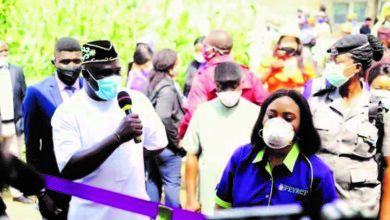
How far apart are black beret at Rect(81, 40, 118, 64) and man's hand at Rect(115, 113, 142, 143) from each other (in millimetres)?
506

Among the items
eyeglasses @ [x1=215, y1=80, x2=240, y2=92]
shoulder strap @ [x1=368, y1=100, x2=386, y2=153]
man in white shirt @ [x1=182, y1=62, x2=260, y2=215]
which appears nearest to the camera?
shoulder strap @ [x1=368, y1=100, x2=386, y2=153]

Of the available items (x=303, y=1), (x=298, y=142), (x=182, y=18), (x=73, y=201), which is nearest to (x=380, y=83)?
(x=298, y=142)

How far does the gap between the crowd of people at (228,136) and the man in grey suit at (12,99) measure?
3034 mm

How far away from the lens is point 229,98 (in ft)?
18.4

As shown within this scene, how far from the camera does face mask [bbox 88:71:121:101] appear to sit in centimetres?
435

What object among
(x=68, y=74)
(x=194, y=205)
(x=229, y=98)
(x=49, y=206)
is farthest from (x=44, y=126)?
(x=229, y=98)

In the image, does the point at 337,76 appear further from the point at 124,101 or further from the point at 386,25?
the point at 386,25

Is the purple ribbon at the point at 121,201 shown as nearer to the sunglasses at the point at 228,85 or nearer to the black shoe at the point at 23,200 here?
the sunglasses at the point at 228,85

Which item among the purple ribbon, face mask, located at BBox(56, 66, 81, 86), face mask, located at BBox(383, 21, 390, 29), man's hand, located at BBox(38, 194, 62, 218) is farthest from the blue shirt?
face mask, located at BBox(383, 21, 390, 29)

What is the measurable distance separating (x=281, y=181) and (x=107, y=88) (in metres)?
1.23

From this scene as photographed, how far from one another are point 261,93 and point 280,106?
2.80m

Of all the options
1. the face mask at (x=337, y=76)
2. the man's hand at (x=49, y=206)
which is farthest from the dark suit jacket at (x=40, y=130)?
the face mask at (x=337, y=76)

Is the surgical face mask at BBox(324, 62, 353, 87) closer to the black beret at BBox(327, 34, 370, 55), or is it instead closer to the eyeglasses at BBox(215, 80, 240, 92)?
the black beret at BBox(327, 34, 370, 55)

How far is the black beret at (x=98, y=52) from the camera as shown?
14.6ft
